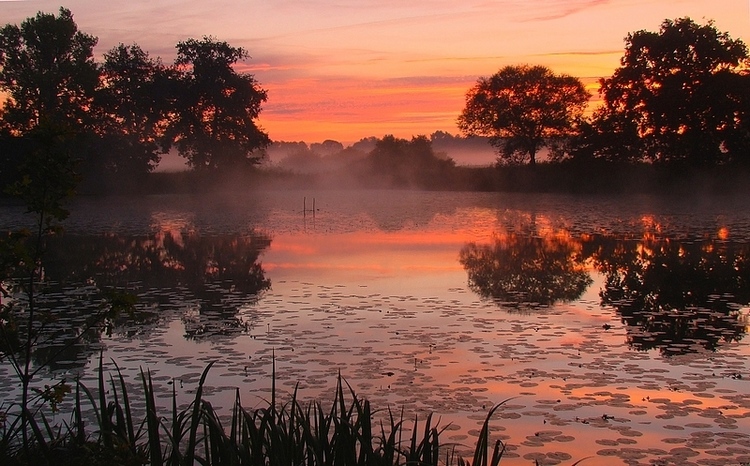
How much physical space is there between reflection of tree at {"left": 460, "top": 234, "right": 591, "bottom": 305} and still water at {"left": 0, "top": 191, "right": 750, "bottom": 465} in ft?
0.23

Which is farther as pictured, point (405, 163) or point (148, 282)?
point (405, 163)

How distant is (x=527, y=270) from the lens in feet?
61.8

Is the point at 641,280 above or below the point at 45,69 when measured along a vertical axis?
below

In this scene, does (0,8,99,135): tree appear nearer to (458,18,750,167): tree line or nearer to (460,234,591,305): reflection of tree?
(458,18,750,167): tree line

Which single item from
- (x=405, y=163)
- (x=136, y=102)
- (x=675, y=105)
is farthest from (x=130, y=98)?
(x=675, y=105)

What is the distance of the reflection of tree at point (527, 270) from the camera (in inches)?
620

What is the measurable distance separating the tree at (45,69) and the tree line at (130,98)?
0.06 m

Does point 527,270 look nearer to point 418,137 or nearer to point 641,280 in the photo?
point 641,280

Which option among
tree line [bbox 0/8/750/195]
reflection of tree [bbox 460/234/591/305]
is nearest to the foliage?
tree line [bbox 0/8/750/195]

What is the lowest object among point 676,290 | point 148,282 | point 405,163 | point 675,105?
point 148,282

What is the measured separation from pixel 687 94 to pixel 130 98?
39.0 meters

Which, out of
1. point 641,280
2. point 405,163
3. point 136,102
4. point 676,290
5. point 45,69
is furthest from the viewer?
point 405,163

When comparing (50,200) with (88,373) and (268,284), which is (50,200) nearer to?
(88,373)

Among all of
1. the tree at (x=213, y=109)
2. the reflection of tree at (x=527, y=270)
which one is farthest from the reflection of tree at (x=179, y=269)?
the tree at (x=213, y=109)
